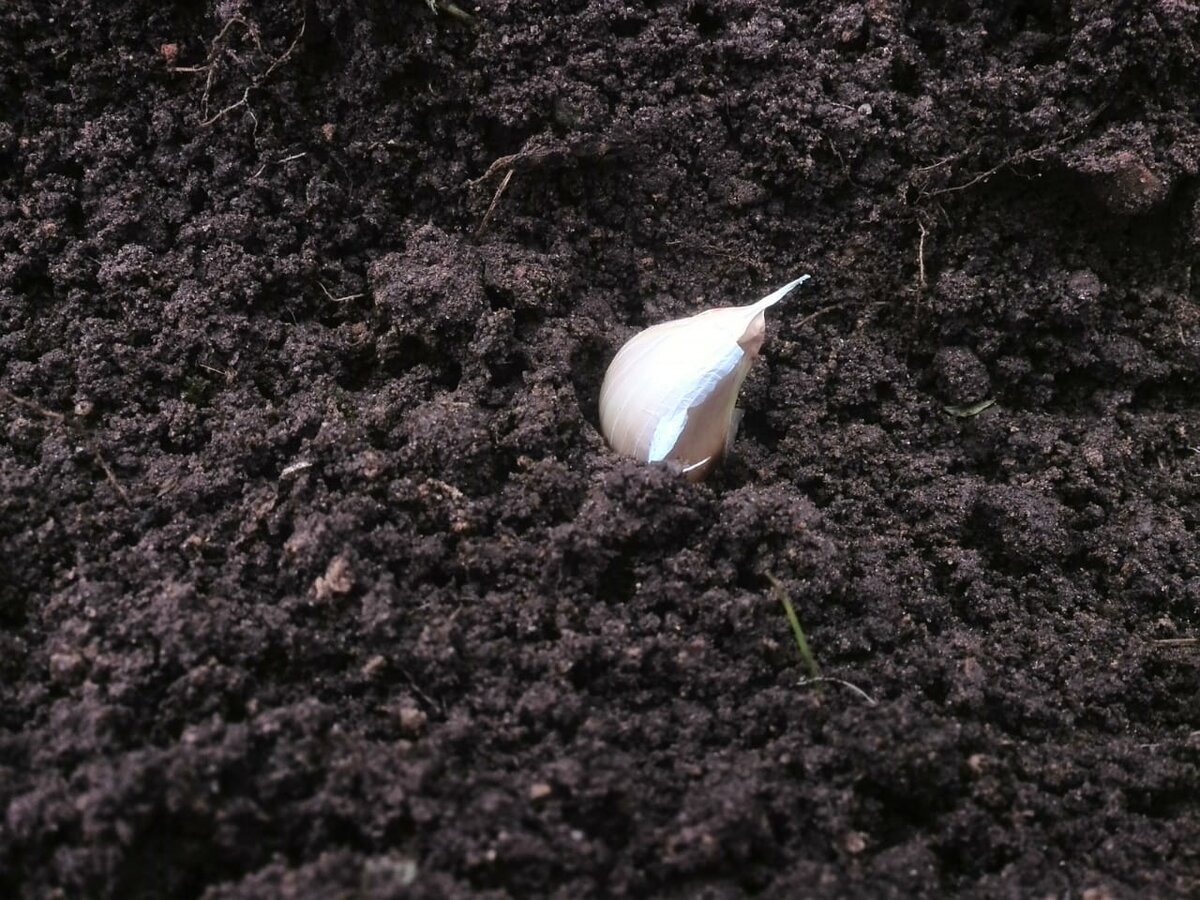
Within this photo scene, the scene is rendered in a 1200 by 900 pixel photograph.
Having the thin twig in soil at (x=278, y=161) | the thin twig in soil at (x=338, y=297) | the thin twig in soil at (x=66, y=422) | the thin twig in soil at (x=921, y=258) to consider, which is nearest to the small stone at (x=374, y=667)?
the thin twig in soil at (x=66, y=422)

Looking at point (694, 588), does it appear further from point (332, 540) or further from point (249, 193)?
point (249, 193)

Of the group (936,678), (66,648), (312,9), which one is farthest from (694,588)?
(312,9)

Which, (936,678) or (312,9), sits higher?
(312,9)

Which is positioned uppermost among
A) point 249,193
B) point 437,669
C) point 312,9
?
point 312,9

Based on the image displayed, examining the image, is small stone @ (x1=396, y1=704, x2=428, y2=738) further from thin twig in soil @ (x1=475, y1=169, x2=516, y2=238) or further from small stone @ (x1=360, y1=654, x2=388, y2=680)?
thin twig in soil @ (x1=475, y1=169, x2=516, y2=238)

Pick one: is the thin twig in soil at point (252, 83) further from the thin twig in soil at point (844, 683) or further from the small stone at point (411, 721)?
the thin twig in soil at point (844, 683)

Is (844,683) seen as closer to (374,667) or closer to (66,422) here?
(374,667)
